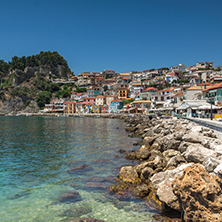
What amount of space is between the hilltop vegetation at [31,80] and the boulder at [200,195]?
118m

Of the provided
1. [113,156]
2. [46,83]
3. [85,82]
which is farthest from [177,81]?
[113,156]

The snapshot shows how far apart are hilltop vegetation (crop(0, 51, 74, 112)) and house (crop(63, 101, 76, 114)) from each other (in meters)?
16.4

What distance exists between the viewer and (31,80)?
5123 inches

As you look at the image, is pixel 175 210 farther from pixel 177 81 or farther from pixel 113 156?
pixel 177 81

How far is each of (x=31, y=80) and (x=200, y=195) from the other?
138986 millimetres

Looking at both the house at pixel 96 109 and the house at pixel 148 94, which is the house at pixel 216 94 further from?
the house at pixel 96 109

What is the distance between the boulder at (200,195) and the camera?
5375 millimetres

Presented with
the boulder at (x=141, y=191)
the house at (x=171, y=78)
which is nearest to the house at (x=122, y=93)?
the house at (x=171, y=78)

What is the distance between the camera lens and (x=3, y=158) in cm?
1459

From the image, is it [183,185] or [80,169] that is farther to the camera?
[80,169]

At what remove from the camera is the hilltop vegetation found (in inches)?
4547

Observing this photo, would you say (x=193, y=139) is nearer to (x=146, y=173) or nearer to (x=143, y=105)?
(x=146, y=173)

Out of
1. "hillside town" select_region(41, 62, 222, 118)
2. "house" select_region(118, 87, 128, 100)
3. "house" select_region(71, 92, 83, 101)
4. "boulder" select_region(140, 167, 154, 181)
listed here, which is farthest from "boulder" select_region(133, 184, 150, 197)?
"house" select_region(71, 92, 83, 101)

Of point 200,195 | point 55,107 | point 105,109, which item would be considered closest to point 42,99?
point 55,107
